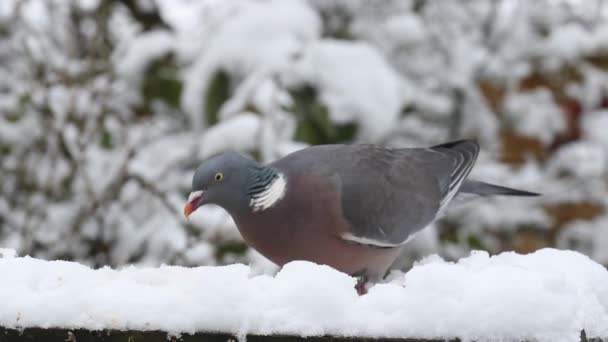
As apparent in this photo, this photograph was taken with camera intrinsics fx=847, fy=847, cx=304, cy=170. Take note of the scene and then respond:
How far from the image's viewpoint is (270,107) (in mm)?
3117

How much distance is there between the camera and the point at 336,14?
457 cm

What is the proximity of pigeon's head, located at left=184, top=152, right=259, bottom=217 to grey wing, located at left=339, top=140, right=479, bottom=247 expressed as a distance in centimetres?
29

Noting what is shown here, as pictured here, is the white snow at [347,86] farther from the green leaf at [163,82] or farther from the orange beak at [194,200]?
the orange beak at [194,200]

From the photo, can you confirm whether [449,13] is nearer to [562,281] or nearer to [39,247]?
[39,247]

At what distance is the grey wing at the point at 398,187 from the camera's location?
7.69 feet

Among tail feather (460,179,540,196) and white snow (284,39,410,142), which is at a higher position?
white snow (284,39,410,142)

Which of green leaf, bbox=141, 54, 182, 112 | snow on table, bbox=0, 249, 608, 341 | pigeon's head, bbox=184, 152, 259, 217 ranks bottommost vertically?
snow on table, bbox=0, 249, 608, 341

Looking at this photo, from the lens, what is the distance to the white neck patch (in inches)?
84.7

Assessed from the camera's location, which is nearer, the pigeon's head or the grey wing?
the pigeon's head

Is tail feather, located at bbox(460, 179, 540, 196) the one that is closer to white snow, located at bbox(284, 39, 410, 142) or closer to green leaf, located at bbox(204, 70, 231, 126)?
white snow, located at bbox(284, 39, 410, 142)

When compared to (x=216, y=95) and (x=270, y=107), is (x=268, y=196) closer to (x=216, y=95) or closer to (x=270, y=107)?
(x=270, y=107)

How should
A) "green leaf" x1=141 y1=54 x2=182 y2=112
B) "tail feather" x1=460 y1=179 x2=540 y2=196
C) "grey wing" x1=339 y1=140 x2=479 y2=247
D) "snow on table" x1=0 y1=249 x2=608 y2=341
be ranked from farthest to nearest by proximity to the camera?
"green leaf" x1=141 y1=54 x2=182 y2=112 → "tail feather" x1=460 y1=179 x2=540 y2=196 → "grey wing" x1=339 y1=140 x2=479 y2=247 → "snow on table" x1=0 y1=249 x2=608 y2=341

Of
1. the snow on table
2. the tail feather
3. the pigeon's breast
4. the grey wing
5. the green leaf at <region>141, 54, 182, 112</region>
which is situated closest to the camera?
the snow on table

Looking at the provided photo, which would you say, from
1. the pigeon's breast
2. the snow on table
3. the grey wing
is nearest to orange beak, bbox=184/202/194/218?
the pigeon's breast
